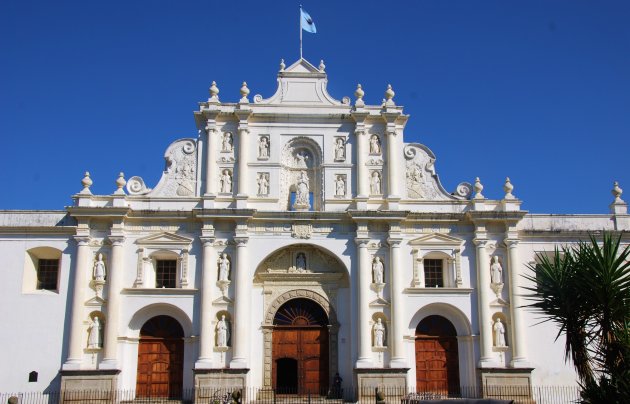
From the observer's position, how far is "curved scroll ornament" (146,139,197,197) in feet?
100

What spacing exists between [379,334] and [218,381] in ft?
22.2

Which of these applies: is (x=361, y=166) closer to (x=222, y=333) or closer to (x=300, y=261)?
(x=300, y=261)

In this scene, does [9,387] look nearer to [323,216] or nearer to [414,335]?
[323,216]

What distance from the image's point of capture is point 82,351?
28234mm

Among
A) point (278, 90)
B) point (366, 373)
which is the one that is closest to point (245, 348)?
point (366, 373)

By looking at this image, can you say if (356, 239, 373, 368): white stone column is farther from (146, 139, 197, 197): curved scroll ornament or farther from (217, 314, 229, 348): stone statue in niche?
(146, 139, 197, 197): curved scroll ornament

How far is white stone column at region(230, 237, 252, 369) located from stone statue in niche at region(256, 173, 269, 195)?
2343mm

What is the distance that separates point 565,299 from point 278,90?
18022mm

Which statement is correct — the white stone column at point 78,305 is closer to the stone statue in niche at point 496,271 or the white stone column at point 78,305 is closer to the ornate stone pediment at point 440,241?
the ornate stone pediment at point 440,241

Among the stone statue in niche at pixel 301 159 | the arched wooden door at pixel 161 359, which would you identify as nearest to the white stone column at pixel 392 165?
the stone statue in niche at pixel 301 159

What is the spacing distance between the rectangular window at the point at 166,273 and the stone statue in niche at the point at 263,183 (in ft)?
15.8

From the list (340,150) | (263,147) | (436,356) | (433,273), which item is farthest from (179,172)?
(436,356)

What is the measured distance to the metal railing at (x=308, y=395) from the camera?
90.2ft

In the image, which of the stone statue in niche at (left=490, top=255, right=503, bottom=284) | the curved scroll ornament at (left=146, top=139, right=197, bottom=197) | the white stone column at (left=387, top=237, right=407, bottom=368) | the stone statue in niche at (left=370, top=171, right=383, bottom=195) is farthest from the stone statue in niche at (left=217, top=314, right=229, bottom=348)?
the stone statue in niche at (left=490, top=255, right=503, bottom=284)
